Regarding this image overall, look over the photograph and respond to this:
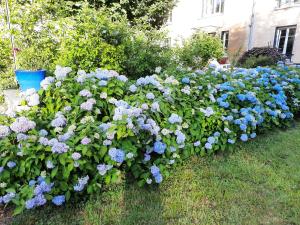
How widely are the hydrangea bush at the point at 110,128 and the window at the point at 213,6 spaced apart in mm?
13702

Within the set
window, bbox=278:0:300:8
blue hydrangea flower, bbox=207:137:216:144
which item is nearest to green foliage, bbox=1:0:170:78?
blue hydrangea flower, bbox=207:137:216:144

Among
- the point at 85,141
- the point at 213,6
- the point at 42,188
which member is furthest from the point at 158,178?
the point at 213,6

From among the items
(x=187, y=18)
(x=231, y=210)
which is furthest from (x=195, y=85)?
(x=187, y=18)

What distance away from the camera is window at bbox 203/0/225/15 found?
15523 mm

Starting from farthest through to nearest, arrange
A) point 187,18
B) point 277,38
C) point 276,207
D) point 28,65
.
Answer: point 187,18
point 277,38
point 28,65
point 276,207

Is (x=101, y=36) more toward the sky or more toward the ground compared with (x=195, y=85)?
more toward the sky

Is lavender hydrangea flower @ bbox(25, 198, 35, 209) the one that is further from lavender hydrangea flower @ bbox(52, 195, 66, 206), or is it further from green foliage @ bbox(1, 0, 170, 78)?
green foliage @ bbox(1, 0, 170, 78)

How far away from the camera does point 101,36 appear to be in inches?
205

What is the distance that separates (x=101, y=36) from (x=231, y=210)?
4326mm

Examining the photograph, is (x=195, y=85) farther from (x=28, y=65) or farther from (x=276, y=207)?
(x=28, y=65)

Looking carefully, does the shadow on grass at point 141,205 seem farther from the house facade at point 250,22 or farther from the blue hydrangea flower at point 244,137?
the house facade at point 250,22

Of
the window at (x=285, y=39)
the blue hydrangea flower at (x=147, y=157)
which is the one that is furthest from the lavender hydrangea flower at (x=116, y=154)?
the window at (x=285, y=39)

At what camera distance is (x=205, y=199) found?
2242mm

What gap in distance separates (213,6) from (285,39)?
548cm
